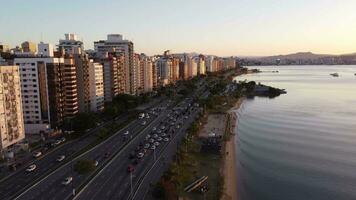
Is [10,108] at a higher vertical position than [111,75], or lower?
lower

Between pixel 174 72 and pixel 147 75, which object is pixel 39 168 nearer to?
pixel 147 75

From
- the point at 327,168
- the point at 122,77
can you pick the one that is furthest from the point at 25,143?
the point at 122,77

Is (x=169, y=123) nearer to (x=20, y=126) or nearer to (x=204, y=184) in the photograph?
(x=20, y=126)

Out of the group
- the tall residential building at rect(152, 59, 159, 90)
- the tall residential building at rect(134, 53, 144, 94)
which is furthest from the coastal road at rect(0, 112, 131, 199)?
the tall residential building at rect(152, 59, 159, 90)

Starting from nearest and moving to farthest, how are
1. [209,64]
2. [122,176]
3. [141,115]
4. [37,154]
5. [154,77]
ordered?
1. [122,176]
2. [37,154]
3. [141,115]
4. [154,77]
5. [209,64]

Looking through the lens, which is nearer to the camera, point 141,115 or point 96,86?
point 96,86

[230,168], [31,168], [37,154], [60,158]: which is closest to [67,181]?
[31,168]
